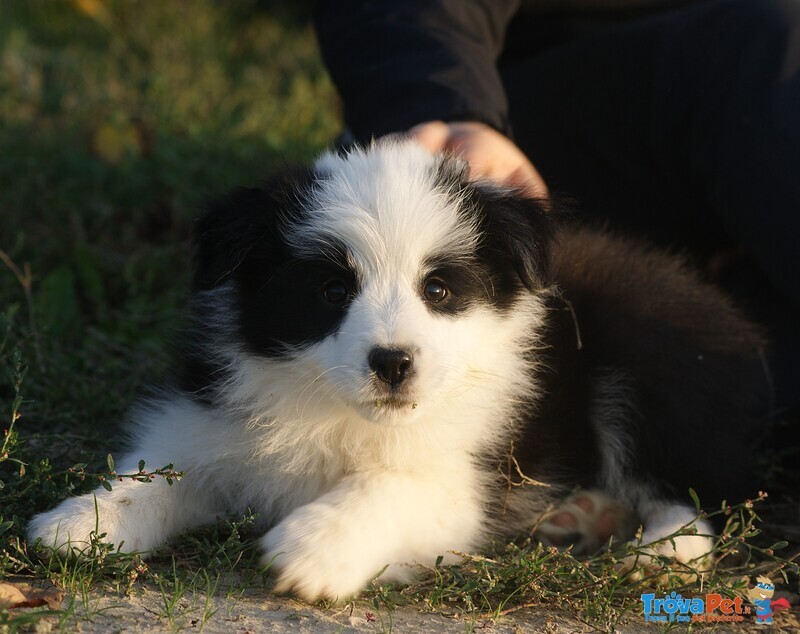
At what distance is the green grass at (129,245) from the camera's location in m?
2.43

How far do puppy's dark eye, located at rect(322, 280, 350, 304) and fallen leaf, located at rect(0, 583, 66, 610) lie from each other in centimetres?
92

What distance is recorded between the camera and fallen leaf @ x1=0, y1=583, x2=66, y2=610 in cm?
208

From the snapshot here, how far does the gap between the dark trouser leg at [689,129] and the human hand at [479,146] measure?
791 mm

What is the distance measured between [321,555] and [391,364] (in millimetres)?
485

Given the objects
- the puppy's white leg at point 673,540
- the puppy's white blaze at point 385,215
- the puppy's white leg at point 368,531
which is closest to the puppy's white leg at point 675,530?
the puppy's white leg at point 673,540

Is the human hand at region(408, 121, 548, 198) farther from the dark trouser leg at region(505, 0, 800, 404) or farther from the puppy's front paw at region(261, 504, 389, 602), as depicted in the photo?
the puppy's front paw at region(261, 504, 389, 602)

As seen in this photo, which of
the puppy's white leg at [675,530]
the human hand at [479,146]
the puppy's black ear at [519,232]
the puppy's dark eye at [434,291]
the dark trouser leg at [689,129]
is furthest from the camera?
the dark trouser leg at [689,129]

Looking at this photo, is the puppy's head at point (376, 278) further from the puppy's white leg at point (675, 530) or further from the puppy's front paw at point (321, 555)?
the puppy's white leg at point (675, 530)

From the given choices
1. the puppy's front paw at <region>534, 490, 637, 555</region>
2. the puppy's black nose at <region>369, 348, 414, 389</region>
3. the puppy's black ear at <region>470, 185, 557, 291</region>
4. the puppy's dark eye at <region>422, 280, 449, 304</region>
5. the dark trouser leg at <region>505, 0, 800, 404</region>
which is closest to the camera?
the puppy's black nose at <region>369, 348, 414, 389</region>

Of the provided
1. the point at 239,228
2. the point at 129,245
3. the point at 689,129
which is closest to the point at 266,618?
the point at 239,228

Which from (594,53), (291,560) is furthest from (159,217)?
(291,560)

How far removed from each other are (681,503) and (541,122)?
1888 mm
